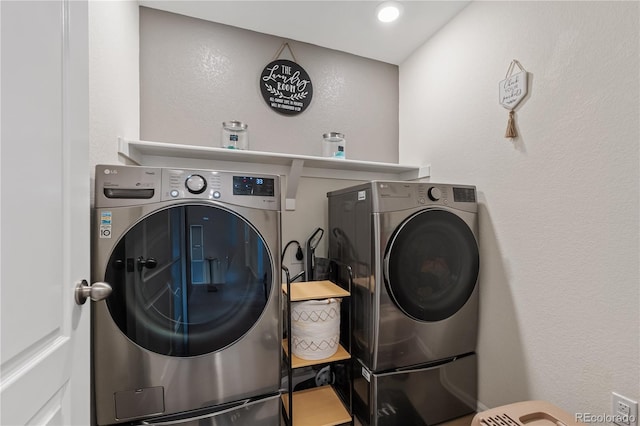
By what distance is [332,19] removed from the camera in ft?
5.82

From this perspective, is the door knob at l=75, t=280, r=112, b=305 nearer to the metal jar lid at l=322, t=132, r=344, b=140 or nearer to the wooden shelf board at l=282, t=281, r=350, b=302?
the wooden shelf board at l=282, t=281, r=350, b=302

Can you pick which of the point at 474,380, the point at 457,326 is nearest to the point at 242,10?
the point at 457,326

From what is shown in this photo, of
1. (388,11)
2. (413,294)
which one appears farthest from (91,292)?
(388,11)

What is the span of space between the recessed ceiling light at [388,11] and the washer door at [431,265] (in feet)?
4.09

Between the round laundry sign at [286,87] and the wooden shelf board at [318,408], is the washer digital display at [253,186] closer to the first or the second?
the round laundry sign at [286,87]

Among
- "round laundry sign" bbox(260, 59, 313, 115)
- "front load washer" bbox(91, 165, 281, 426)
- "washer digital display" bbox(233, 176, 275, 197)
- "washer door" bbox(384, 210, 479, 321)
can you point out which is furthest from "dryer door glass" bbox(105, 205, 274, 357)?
"round laundry sign" bbox(260, 59, 313, 115)

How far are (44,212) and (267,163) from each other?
133 centimetres

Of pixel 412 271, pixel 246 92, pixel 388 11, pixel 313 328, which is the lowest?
pixel 313 328

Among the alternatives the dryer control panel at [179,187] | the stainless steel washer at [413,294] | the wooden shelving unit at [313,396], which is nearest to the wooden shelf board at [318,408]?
the wooden shelving unit at [313,396]

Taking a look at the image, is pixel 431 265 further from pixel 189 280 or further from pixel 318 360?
pixel 189 280

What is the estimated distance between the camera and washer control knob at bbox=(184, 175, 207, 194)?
1.13 meters

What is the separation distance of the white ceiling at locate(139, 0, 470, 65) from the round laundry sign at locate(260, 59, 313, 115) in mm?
225

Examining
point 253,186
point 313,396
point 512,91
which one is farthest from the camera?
point 313,396
